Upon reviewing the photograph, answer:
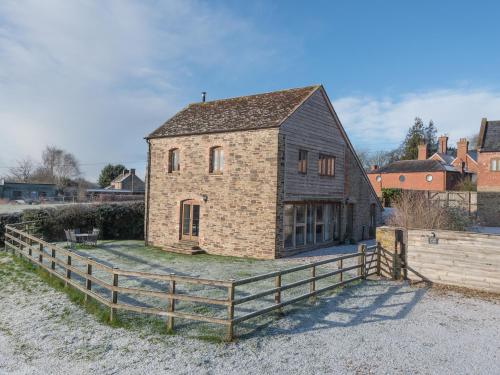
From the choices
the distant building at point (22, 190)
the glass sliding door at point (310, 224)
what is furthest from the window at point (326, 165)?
the distant building at point (22, 190)

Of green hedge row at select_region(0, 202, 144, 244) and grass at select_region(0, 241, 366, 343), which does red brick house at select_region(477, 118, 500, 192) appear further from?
green hedge row at select_region(0, 202, 144, 244)

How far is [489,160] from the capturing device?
113ft

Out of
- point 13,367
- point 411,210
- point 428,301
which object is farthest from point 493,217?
point 13,367

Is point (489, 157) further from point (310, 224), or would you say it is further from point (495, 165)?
point (310, 224)

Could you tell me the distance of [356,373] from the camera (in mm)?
6094

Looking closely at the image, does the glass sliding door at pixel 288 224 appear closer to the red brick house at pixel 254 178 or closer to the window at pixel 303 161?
the red brick house at pixel 254 178

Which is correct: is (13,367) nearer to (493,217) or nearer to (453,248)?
(453,248)

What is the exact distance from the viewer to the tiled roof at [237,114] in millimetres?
17406

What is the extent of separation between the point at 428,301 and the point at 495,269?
8.32 feet

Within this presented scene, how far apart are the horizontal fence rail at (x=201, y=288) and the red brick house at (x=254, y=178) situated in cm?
362

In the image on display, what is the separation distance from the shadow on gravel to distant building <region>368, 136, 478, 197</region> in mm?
33460

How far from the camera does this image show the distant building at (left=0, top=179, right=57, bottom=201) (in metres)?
56.9

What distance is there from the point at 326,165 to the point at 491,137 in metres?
24.0

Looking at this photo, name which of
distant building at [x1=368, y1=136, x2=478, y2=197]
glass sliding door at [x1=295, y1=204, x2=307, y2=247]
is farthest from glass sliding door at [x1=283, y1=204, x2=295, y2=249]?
distant building at [x1=368, y1=136, x2=478, y2=197]
